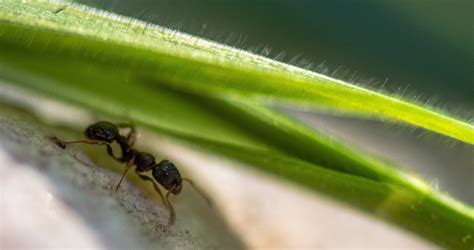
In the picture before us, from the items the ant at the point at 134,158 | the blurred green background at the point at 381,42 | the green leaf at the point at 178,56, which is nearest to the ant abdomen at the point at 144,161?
the ant at the point at 134,158

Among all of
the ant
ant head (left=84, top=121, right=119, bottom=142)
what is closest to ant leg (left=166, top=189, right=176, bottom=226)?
the ant

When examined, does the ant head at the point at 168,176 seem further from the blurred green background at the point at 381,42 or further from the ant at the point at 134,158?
the blurred green background at the point at 381,42

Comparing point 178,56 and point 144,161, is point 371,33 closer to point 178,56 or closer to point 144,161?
point 144,161

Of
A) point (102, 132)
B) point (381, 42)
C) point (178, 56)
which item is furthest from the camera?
point (381, 42)

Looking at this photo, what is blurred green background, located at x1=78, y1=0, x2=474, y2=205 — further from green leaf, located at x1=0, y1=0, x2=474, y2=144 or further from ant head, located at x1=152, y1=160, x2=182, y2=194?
green leaf, located at x1=0, y1=0, x2=474, y2=144

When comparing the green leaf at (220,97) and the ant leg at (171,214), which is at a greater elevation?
the green leaf at (220,97)

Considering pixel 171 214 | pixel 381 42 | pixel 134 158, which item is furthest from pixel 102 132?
pixel 381 42
